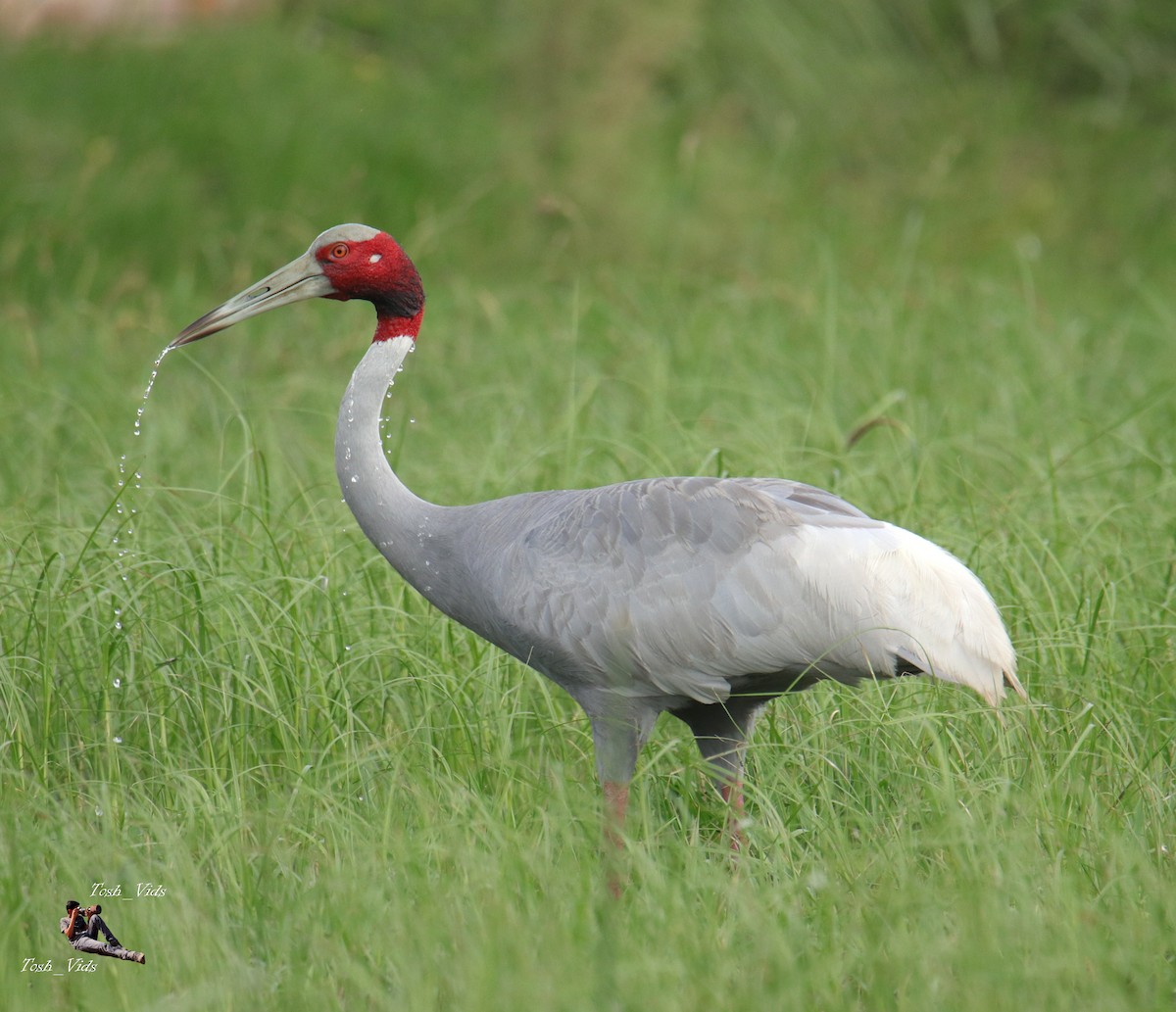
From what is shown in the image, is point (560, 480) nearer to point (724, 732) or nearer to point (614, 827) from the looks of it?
point (724, 732)

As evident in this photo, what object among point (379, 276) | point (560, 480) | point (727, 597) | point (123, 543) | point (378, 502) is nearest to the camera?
point (727, 597)

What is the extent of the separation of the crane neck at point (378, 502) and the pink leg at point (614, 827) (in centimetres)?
67

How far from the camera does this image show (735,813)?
345cm

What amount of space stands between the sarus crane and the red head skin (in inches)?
17.1

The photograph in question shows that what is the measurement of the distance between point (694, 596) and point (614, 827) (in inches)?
24.7

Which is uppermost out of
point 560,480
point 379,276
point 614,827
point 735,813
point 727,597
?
point 379,276

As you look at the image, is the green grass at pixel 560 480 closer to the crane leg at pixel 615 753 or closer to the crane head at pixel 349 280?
the crane leg at pixel 615 753

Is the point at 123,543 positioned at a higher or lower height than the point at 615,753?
higher

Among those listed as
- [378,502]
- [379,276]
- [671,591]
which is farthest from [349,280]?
[671,591]

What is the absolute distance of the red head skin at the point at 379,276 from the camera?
152 inches

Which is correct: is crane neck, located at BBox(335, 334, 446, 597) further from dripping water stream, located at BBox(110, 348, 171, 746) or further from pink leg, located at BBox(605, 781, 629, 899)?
pink leg, located at BBox(605, 781, 629, 899)

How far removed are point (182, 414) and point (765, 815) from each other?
341 cm

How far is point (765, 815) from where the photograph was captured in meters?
3.44

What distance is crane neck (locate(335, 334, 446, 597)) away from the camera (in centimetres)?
369
